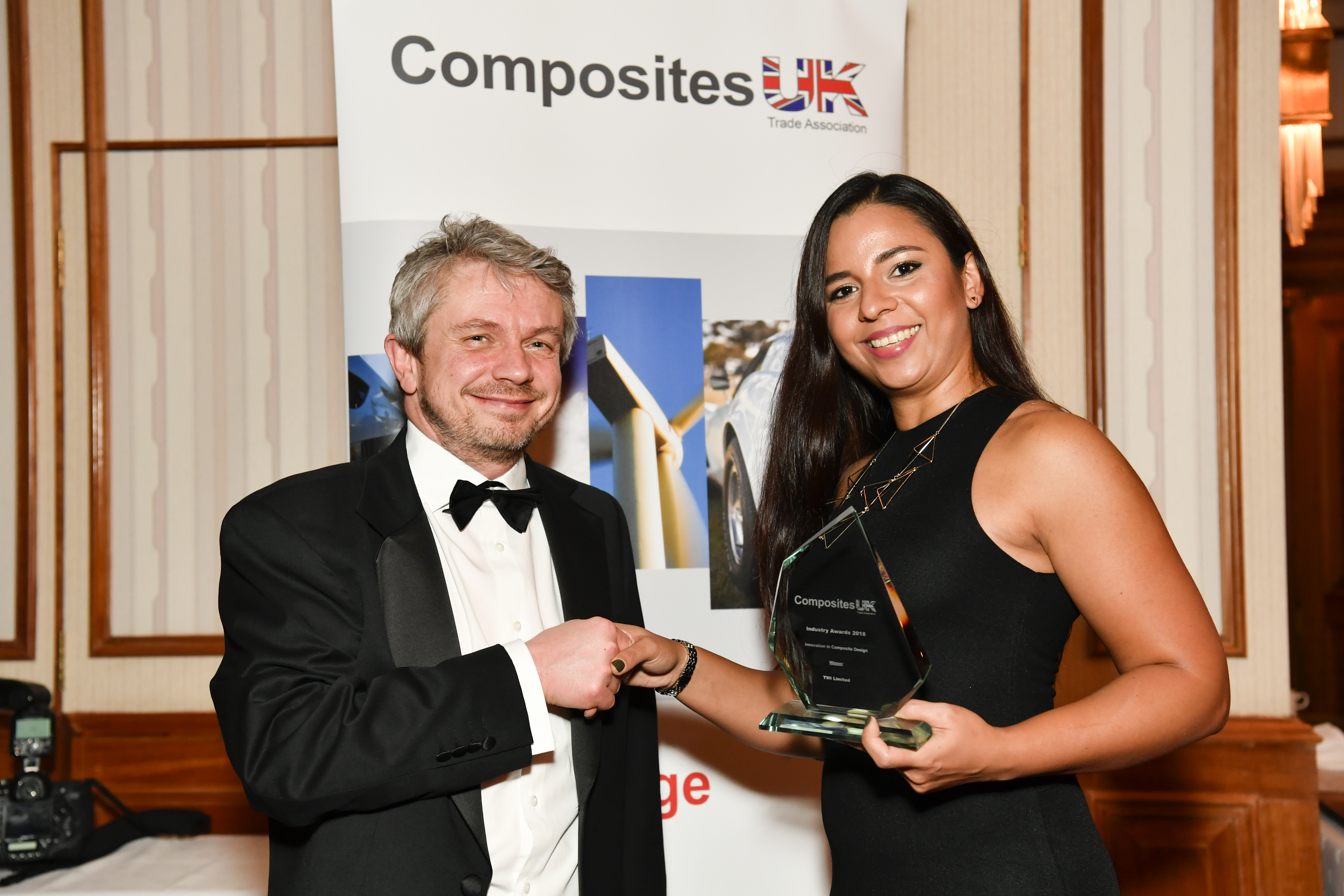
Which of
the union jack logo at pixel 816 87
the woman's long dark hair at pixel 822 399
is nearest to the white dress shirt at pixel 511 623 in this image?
the woman's long dark hair at pixel 822 399

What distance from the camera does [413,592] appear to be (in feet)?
5.49

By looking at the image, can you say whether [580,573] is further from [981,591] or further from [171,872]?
[171,872]

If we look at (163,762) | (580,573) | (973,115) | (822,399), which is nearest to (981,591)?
(822,399)

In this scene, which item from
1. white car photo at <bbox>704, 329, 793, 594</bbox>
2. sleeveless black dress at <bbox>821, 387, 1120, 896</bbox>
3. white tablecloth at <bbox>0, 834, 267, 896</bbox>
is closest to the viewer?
sleeveless black dress at <bbox>821, 387, 1120, 896</bbox>

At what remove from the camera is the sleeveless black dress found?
5.07ft

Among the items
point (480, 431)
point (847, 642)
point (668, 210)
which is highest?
point (668, 210)

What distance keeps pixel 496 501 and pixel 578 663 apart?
1.34 feet

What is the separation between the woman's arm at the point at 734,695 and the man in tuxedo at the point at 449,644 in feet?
0.31

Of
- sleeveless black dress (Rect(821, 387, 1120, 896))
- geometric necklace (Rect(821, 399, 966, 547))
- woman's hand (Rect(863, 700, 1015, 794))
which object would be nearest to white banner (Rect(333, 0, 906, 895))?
geometric necklace (Rect(821, 399, 966, 547))

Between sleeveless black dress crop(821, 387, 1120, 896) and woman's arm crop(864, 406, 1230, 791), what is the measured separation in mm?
51

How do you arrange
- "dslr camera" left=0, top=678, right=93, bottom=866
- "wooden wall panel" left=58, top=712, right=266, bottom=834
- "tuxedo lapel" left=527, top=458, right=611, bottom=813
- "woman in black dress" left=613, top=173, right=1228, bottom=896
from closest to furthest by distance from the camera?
"woman in black dress" left=613, top=173, right=1228, bottom=896 < "tuxedo lapel" left=527, top=458, right=611, bottom=813 < "dslr camera" left=0, top=678, right=93, bottom=866 < "wooden wall panel" left=58, top=712, right=266, bottom=834

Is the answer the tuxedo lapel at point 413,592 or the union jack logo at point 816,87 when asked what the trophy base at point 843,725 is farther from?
the union jack logo at point 816,87

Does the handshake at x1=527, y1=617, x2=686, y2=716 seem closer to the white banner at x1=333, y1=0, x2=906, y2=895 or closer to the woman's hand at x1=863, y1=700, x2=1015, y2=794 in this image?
the woman's hand at x1=863, y1=700, x2=1015, y2=794

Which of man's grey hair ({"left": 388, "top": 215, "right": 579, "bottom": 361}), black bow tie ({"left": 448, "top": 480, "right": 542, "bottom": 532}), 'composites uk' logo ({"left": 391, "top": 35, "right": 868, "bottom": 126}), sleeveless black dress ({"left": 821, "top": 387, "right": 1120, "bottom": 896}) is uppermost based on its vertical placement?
'composites uk' logo ({"left": 391, "top": 35, "right": 868, "bottom": 126})
